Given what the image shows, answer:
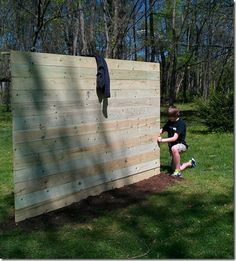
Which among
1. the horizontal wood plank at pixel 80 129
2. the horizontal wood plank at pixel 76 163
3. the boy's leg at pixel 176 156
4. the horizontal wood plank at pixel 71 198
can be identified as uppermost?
the horizontal wood plank at pixel 80 129

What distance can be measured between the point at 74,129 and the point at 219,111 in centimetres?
873

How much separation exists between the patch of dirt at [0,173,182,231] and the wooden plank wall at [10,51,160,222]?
94 mm

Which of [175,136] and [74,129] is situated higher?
[74,129]

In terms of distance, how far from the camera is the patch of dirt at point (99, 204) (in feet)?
17.2

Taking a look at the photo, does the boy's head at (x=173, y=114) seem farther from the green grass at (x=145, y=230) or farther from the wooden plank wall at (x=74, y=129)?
the green grass at (x=145, y=230)

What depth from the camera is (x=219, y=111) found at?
13.9 m

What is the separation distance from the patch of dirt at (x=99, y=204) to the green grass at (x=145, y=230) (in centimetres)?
4

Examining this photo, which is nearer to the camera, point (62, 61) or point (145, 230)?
point (145, 230)

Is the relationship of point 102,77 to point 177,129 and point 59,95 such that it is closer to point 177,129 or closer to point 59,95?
point 59,95

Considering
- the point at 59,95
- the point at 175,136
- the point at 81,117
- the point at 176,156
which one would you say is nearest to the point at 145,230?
the point at 81,117

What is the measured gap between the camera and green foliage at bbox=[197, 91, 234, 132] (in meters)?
13.8

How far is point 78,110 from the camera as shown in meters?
5.94

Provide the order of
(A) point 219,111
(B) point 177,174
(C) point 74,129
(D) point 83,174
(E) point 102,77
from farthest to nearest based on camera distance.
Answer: (A) point 219,111, (B) point 177,174, (E) point 102,77, (D) point 83,174, (C) point 74,129

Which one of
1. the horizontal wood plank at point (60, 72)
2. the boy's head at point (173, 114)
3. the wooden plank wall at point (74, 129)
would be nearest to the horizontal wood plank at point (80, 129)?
the wooden plank wall at point (74, 129)
